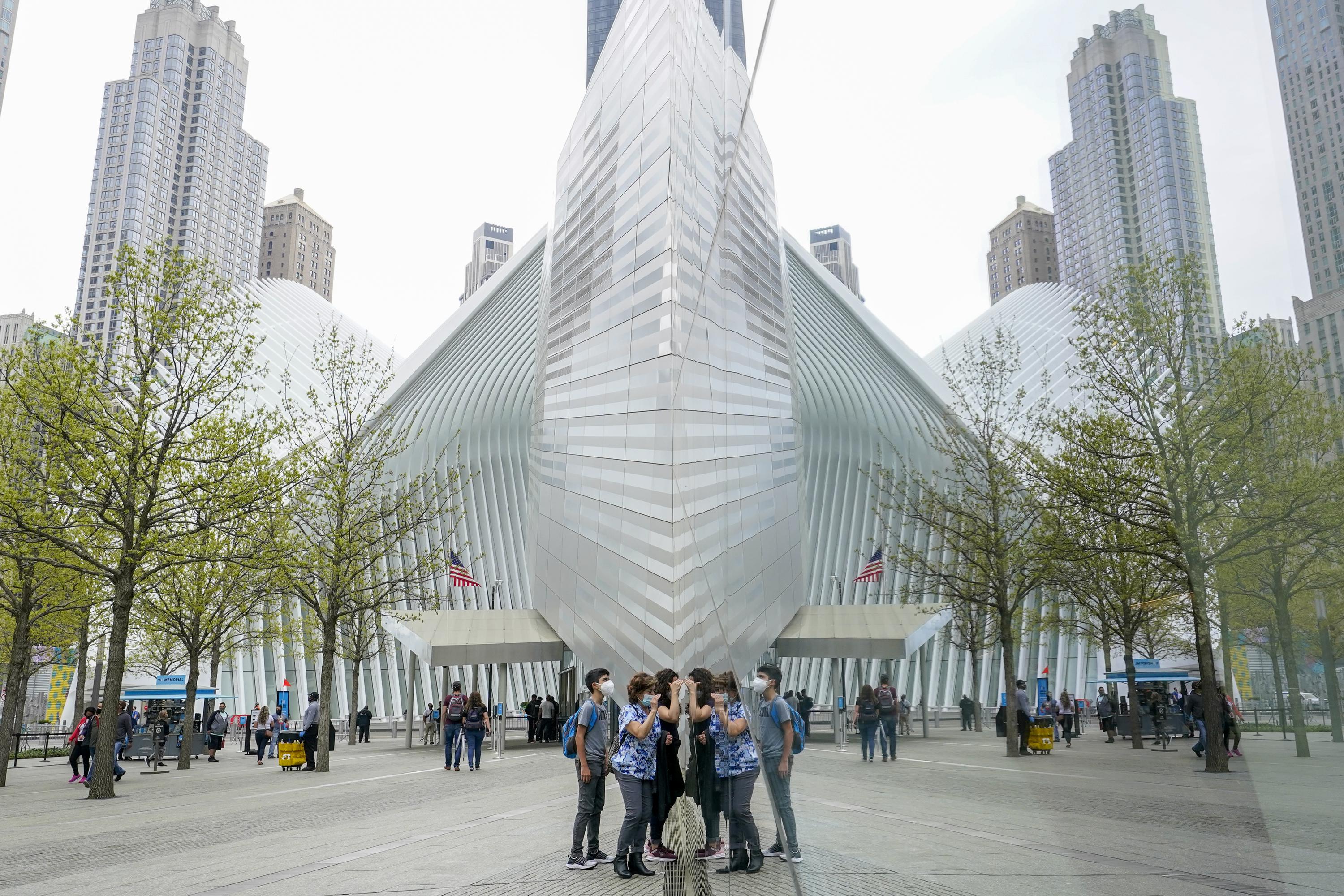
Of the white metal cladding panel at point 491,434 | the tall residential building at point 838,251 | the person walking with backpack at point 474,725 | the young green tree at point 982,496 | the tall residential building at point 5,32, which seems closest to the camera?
the tall residential building at point 838,251

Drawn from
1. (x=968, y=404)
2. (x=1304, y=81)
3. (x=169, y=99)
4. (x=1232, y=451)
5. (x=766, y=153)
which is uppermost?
(x=169, y=99)

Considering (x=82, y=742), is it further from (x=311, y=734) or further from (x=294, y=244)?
(x=294, y=244)

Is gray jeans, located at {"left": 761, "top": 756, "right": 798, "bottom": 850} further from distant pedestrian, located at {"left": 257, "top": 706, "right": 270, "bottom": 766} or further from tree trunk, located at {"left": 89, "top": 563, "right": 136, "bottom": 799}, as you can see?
distant pedestrian, located at {"left": 257, "top": 706, "right": 270, "bottom": 766}

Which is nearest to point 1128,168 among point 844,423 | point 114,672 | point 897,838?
point 897,838

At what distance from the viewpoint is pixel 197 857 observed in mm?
8430

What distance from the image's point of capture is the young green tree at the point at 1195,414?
46.7 inches

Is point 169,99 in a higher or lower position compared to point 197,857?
higher

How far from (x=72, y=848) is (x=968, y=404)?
10.2 metres

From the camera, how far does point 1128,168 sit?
1562 mm

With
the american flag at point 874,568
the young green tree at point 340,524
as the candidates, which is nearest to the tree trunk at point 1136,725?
the american flag at point 874,568

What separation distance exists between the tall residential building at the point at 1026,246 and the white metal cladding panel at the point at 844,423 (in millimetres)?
1059

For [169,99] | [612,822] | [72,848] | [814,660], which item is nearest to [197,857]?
[72,848]

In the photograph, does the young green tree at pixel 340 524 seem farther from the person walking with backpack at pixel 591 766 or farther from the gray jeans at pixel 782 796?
the gray jeans at pixel 782 796

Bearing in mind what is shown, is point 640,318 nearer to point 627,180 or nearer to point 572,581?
point 627,180
